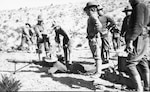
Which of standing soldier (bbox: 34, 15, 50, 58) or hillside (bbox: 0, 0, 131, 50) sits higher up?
hillside (bbox: 0, 0, 131, 50)

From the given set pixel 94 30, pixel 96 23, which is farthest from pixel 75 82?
pixel 96 23

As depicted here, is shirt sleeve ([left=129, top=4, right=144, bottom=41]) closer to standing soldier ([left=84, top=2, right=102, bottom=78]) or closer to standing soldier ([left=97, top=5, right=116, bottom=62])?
standing soldier ([left=84, top=2, right=102, bottom=78])

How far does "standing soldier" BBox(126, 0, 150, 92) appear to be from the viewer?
434cm

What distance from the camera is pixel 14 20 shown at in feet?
107

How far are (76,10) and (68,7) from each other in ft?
10.5

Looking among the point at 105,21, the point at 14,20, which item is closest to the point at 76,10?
the point at 14,20

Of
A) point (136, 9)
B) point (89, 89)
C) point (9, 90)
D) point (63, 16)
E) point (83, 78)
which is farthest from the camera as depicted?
point (63, 16)

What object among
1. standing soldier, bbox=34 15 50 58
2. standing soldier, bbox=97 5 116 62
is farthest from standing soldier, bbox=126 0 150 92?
standing soldier, bbox=34 15 50 58

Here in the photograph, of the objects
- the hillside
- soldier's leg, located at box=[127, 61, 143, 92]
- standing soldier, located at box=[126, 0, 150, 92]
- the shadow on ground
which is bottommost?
the shadow on ground

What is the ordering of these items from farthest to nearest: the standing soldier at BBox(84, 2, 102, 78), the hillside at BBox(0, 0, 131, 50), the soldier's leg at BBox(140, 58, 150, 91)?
the hillside at BBox(0, 0, 131, 50) → the standing soldier at BBox(84, 2, 102, 78) → the soldier's leg at BBox(140, 58, 150, 91)

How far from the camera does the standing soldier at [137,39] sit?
434 cm

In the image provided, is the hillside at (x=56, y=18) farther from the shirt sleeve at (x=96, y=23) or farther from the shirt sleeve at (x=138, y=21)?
the shirt sleeve at (x=138, y=21)

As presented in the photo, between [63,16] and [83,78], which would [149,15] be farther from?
[63,16]

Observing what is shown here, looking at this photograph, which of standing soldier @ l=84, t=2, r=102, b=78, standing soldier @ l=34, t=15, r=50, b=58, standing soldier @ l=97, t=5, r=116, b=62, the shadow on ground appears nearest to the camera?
the shadow on ground
